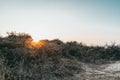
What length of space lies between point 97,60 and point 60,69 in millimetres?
5714

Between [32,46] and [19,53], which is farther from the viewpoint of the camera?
[32,46]

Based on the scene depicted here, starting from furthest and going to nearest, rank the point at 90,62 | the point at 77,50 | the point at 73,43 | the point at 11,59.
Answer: the point at 73,43
the point at 77,50
the point at 90,62
the point at 11,59

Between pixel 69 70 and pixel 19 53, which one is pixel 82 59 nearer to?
pixel 69 70

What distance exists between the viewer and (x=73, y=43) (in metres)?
19.8

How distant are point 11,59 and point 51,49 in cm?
266

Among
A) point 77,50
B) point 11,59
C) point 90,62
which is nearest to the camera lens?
point 11,59

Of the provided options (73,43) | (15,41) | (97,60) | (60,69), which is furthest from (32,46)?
(73,43)

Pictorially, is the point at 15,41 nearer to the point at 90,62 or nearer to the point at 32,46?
the point at 32,46

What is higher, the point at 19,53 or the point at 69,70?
the point at 19,53

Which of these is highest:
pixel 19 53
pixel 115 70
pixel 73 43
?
pixel 73 43

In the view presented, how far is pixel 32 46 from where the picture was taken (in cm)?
1327

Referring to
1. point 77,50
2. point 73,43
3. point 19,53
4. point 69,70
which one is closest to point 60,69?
point 69,70

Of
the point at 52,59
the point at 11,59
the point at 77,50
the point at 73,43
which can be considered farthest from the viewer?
the point at 73,43

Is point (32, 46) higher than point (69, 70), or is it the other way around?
point (32, 46)
